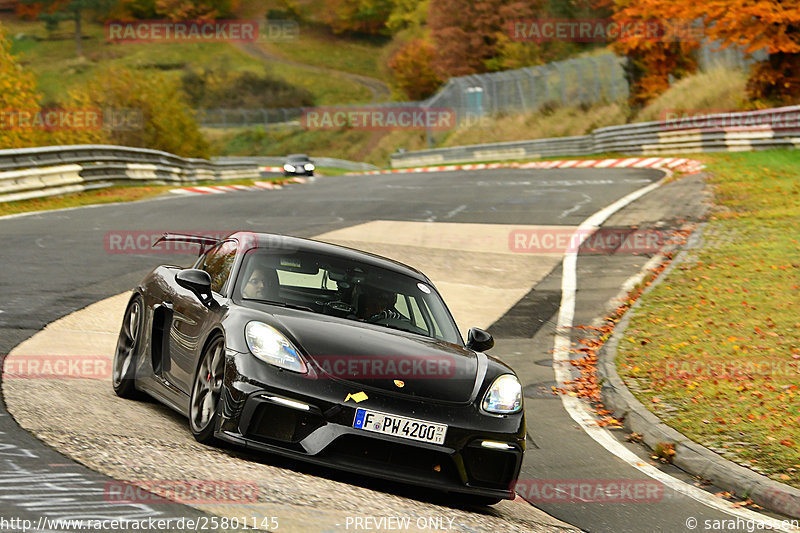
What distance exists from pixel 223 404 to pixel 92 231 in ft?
43.2

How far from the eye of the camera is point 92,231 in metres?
18.7

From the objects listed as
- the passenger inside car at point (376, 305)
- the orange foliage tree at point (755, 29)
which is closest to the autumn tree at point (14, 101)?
the orange foliage tree at point (755, 29)

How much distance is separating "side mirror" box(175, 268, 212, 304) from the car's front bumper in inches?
35.1

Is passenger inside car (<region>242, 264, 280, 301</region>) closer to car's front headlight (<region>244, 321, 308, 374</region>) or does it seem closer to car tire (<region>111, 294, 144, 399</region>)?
car's front headlight (<region>244, 321, 308, 374</region>)

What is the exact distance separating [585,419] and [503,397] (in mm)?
3092

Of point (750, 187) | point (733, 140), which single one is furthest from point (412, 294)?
point (733, 140)

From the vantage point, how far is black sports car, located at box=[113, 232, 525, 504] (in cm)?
616

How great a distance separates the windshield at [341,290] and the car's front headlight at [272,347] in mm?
686

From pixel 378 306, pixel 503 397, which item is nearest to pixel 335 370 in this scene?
pixel 503 397

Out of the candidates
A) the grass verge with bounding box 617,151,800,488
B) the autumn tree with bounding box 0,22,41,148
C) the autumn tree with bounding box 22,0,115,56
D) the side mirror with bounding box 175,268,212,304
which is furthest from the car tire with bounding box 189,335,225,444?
the autumn tree with bounding box 22,0,115,56

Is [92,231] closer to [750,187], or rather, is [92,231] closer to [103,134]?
[750,187]

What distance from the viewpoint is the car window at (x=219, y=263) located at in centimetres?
762

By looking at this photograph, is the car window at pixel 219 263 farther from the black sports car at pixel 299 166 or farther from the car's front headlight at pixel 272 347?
the black sports car at pixel 299 166

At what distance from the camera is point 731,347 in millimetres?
11523
